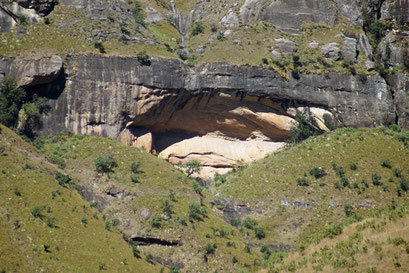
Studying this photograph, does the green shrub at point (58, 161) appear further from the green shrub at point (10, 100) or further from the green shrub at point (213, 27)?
the green shrub at point (213, 27)

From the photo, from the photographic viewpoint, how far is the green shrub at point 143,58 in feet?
194

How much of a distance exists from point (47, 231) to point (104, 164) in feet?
46.1

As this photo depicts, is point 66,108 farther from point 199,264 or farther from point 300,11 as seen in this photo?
point 300,11

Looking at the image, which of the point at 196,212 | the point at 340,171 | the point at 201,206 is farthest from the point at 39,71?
the point at 340,171

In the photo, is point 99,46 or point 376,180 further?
point 99,46

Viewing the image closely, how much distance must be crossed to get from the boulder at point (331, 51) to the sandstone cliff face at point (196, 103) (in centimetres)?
390

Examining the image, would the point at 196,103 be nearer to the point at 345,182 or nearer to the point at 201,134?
the point at 201,134

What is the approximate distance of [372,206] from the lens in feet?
155

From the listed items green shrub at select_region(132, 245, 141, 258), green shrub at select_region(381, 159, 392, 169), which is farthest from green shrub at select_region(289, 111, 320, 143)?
green shrub at select_region(132, 245, 141, 258)

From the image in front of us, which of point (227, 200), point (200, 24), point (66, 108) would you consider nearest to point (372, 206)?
point (227, 200)

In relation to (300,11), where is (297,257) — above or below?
below

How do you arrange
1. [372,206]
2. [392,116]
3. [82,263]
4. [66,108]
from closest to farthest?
[82,263] < [372,206] < [66,108] < [392,116]

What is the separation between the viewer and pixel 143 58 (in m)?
59.2

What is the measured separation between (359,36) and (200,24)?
19642 mm
